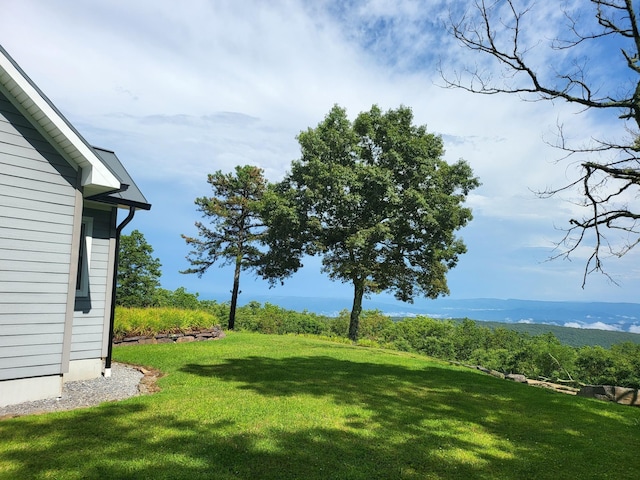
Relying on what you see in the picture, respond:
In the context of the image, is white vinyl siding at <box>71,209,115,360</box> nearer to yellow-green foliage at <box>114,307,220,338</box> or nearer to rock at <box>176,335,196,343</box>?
yellow-green foliage at <box>114,307,220,338</box>

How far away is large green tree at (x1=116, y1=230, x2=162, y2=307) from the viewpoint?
95.4ft

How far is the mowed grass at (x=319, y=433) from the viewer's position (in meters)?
5.13

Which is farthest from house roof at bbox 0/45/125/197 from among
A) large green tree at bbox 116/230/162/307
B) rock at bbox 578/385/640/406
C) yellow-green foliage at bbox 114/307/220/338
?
large green tree at bbox 116/230/162/307

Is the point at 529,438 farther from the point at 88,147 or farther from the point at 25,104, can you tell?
the point at 25,104

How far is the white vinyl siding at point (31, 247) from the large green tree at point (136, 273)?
2258 centimetres

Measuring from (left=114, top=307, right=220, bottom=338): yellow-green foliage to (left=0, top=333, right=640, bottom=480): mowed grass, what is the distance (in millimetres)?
4583

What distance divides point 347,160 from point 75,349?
62.7 feet

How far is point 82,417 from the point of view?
22.1 feet

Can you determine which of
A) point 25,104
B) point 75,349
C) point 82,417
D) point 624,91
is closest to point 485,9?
point 624,91

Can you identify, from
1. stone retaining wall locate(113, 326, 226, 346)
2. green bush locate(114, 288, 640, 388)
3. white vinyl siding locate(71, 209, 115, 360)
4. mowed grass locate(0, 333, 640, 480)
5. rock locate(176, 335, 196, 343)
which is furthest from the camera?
green bush locate(114, 288, 640, 388)

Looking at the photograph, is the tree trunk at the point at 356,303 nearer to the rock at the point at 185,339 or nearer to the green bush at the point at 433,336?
the green bush at the point at 433,336

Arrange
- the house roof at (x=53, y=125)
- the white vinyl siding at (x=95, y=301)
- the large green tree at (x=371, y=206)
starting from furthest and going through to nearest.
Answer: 1. the large green tree at (x=371, y=206)
2. the white vinyl siding at (x=95, y=301)
3. the house roof at (x=53, y=125)

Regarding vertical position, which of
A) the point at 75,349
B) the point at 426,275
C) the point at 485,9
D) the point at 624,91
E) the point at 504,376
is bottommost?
the point at 504,376

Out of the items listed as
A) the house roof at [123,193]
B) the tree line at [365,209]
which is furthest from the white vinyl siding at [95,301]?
the tree line at [365,209]
